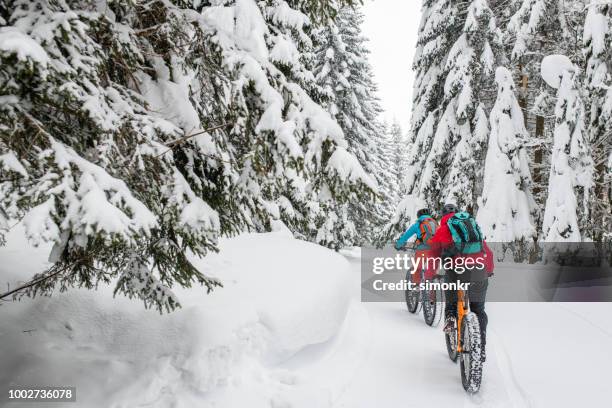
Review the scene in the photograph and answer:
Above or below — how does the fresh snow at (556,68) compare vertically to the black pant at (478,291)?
above

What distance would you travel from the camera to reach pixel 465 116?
1434 centimetres

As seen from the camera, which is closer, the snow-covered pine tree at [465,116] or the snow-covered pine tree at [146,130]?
the snow-covered pine tree at [146,130]

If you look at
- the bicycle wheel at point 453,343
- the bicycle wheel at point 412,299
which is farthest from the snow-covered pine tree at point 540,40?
the bicycle wheel at point 453,343

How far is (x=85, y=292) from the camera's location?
5.59 metres

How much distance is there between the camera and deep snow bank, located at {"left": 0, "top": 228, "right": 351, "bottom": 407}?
171 inches

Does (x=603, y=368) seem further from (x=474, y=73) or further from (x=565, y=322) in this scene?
(x=474, y=73)

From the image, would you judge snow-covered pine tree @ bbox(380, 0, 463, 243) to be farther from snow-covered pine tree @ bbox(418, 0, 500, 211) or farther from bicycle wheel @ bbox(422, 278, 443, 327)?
bicycle wheel @ bbox(422, 278, 443, 327)

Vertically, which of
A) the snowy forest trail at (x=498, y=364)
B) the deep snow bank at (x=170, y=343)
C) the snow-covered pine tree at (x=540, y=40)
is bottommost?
the snowy forest trail at (x=498, y=364)

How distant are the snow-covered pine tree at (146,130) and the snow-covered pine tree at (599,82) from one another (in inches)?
315

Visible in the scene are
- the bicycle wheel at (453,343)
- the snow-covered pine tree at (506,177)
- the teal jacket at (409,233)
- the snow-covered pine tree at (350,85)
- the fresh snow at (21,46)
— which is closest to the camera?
the fresh snow at (21,46)

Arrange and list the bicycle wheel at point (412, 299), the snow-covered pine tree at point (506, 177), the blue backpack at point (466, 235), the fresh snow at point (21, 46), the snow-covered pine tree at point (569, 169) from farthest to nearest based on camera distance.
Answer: the snow-covered pine tree at point (506, 177)
the snow-covered pine tree at point (569, 169)
the bicycle wheel at point (412, 299)
the blue backpack at point (466, 235)
the fresh snow at point (21, 46)

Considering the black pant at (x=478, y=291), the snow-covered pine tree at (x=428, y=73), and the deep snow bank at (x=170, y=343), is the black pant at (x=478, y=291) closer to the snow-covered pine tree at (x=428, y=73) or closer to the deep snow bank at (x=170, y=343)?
the deep snow bank at (x=170, y=343)

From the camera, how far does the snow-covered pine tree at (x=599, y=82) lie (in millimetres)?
9828

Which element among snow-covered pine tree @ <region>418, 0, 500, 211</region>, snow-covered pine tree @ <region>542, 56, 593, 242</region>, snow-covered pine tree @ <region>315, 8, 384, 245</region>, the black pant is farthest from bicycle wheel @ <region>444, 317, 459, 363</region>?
snow-covered pine tree @ <region>315, 8, 384, 245</region>
